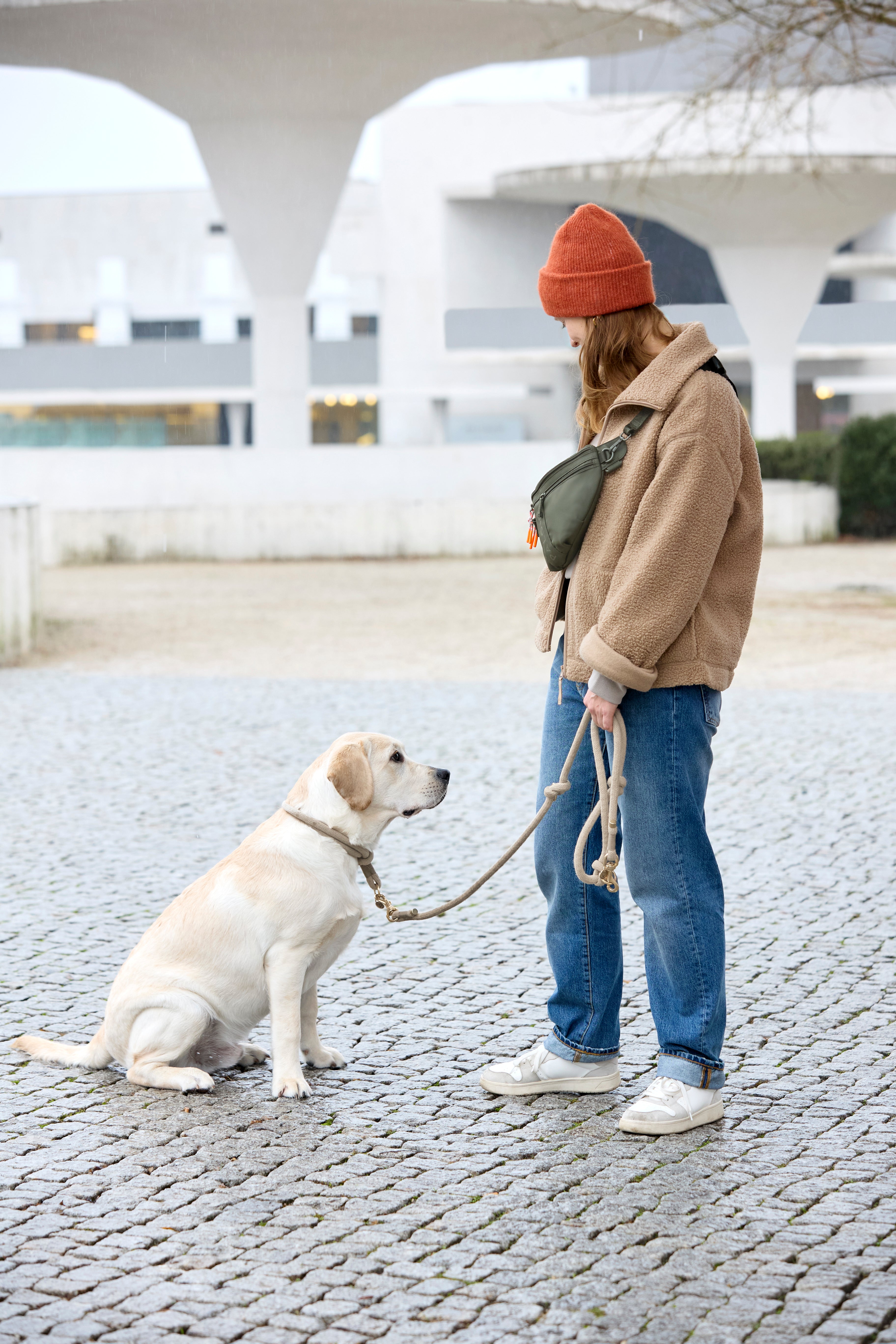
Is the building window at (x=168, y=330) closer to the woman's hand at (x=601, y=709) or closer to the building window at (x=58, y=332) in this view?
the building window at (x=58, y=332)

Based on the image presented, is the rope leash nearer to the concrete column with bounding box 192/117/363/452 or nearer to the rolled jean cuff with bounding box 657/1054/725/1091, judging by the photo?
the rolled jean cuff with bounding box 657/1054/725/1091

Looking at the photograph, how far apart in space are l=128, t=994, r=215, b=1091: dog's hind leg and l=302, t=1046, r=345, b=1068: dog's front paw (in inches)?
11.1

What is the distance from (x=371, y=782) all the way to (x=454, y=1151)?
2.97 feet

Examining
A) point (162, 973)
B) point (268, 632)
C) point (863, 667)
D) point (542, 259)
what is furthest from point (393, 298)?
point (162, 973)

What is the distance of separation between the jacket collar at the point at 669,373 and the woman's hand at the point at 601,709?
64 cm

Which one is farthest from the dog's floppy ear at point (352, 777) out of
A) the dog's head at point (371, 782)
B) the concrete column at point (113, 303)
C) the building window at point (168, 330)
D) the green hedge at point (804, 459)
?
the concrete column at point (113, 303)

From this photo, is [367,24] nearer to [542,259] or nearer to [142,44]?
[142,44]

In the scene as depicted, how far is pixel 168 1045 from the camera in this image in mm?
4117

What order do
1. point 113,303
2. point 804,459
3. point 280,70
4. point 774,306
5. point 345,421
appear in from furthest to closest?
point 345,421, point 113,303, point 774,306, point 804,459, point 280,70

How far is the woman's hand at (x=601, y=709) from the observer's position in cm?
369

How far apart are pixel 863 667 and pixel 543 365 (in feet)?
126

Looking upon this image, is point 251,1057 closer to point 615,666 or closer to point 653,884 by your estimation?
point 653,884

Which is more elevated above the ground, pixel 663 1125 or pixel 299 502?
pixel 299 502

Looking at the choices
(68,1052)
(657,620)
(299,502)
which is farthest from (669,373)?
(299,502)
